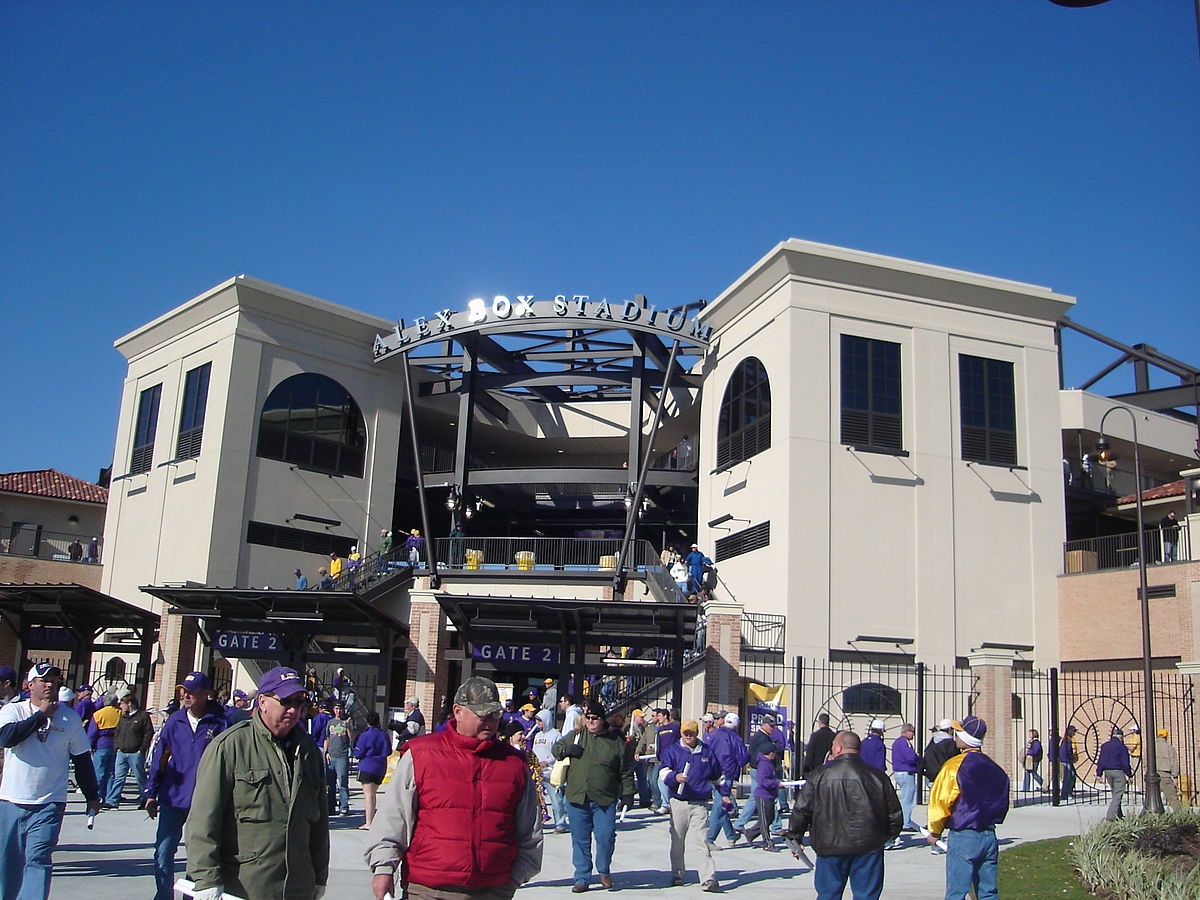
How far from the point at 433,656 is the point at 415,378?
1464cm

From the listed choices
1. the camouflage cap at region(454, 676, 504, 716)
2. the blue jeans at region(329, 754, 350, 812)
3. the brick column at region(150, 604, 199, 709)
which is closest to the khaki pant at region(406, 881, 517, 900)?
the camouflage cap at region(454, 676, 504, 716)

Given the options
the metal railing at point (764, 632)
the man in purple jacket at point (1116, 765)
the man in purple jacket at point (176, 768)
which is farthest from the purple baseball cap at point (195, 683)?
the metal railing at point (764, 632)

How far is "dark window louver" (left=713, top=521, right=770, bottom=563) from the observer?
3219 centimetres

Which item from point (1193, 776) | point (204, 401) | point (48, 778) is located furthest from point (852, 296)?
point (48, 778)

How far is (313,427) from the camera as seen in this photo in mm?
39188

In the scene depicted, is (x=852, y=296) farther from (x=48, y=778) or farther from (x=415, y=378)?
(x=48, y=778)

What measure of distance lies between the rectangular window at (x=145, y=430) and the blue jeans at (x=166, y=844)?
3434 centimetres

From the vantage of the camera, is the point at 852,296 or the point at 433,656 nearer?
the point at 433,656

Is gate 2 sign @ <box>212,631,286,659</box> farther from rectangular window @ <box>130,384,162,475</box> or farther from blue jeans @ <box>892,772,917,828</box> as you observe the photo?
blue jeans @ <box>892,772,917,828</box>

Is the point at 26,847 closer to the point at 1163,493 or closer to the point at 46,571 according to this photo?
the point at 1163,493

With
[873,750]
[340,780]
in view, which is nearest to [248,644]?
[340,780]

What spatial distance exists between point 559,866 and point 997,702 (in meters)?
13.3

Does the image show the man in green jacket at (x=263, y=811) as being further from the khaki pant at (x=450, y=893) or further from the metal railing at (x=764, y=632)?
the metal railing at (x=764, y=632)

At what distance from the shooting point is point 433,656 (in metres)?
30.4
